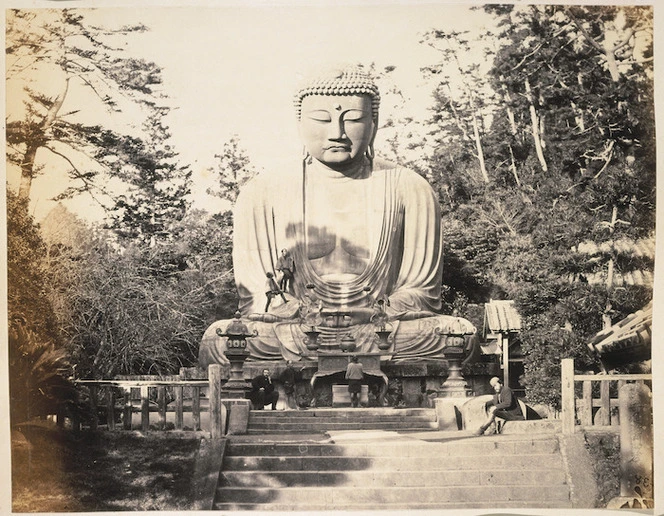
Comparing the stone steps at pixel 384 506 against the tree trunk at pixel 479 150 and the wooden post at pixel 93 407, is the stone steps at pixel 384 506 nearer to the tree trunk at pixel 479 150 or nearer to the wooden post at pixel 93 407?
the wooden post at pixel 93 407

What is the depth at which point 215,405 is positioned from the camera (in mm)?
13898

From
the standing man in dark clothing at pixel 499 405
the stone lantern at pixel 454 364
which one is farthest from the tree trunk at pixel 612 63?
the standing man in dark clothing at pixel 499 405

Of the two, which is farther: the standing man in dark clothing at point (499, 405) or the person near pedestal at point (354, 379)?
the person near pedestal at point (354, 379)

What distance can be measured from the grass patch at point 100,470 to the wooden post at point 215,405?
23cm

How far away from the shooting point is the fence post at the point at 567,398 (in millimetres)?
13914

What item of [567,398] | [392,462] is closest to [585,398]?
[567,398]

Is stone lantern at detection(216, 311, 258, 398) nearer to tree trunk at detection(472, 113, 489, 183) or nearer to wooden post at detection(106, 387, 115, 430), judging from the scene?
wooden post at detection(106, 387, 115, 430)

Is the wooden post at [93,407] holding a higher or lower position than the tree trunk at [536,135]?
lower

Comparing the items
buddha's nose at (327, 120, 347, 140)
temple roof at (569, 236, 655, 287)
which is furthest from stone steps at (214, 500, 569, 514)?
buddha's nose at (327, 120, 347, 140)

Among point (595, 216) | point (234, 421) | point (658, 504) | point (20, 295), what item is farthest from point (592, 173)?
point (20, 295)

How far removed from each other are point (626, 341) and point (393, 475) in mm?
3461

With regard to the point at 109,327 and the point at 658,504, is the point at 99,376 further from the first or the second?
the point at 658,504

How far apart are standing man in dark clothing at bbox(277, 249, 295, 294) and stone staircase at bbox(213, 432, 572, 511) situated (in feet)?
9.99

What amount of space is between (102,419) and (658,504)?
205 inches
